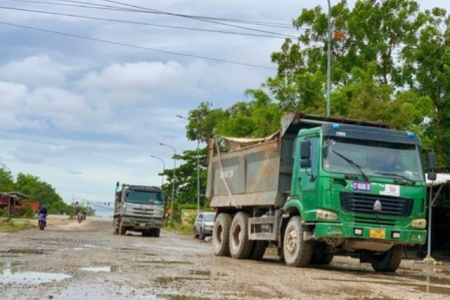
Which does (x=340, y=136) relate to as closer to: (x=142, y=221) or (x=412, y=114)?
(x=412, y=114)

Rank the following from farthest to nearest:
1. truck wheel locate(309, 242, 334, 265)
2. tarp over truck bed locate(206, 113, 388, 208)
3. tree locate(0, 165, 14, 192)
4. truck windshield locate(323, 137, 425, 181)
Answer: tree locate(0, 165, 14, 192) < tarp over truck bed locate(206, 113, 388, 208) < truck wheel locate(309, 242, 334, 265) < truck windshield locate(323, 137, 425, 181)

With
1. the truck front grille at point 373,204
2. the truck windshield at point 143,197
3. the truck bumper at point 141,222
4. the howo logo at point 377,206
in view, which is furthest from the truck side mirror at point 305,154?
the truck windshield at point 143,197

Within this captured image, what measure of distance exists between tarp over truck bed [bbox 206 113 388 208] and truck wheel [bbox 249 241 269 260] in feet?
3.43

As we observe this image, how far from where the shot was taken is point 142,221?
122 feet

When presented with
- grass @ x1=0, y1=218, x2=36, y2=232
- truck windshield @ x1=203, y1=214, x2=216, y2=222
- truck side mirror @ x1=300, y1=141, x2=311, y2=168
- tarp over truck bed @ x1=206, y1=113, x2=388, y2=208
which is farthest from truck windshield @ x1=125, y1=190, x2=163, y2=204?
truck side mirror @ x1=300, y1=141, x2=311, y2=168

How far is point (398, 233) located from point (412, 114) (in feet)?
57.1

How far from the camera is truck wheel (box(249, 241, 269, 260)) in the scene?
18211 millimetres

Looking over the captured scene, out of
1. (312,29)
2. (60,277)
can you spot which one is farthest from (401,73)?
(60,277)

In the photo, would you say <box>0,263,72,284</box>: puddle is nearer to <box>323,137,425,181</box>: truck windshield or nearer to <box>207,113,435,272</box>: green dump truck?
<box>207,113,435,272</box>: green dump truck

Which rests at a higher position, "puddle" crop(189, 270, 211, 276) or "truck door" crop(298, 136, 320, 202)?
"truck door" crop(298, 136, 320, 202)

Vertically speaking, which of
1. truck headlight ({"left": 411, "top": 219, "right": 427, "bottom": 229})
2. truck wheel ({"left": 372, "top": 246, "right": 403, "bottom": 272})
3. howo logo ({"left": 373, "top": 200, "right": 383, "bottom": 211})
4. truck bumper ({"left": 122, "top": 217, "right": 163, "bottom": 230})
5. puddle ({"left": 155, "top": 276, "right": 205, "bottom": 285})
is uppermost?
howo logo ({"left": 373, "top": 200, "right": 383, "bottom": 211})

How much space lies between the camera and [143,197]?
123 feet

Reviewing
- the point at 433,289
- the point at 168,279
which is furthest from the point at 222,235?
the point at 168,279

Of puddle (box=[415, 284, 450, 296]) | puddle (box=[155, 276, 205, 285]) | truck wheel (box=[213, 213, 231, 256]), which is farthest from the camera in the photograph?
truck wheel (box=[213, 213, 231, 256])
